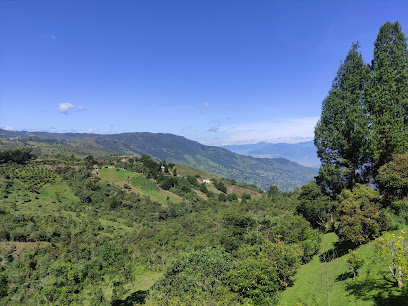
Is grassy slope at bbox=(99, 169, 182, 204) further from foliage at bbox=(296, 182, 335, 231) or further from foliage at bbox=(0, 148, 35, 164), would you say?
foliage at bbox=(296, 182, 335, 231)

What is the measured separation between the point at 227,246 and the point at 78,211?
195 ft

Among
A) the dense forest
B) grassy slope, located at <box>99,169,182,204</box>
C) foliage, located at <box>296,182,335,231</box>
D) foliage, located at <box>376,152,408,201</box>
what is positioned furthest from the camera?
grassy slope, located at <box>99,169,182,204</box>

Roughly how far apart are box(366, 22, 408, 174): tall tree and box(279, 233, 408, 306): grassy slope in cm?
1266

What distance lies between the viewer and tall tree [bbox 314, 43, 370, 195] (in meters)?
26.8

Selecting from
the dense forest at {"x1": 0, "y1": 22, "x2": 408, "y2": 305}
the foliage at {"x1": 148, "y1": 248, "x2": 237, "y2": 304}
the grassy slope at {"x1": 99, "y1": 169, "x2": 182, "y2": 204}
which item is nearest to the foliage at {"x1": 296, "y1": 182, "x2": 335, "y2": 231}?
the dense forest at {"x1": 0, "y1": 22, "x2": 408, "y2": 305}

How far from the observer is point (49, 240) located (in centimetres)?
4862

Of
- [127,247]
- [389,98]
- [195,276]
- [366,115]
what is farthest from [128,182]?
[389,98]

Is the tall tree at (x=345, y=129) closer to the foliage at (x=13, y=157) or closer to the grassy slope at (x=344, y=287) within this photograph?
the grassy slope at (x=344, y=287)

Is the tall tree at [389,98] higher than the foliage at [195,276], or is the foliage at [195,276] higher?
the tall tree at [389,98]

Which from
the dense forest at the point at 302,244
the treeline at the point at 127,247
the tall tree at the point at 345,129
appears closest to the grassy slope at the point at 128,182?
the treeline at the point at 127,247

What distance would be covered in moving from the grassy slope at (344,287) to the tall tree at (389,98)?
12660 millimetres

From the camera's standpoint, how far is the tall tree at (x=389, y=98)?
971 inches

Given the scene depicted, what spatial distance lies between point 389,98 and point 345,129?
538 centimetres

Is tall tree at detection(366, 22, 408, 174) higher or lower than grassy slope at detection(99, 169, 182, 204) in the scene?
higher
